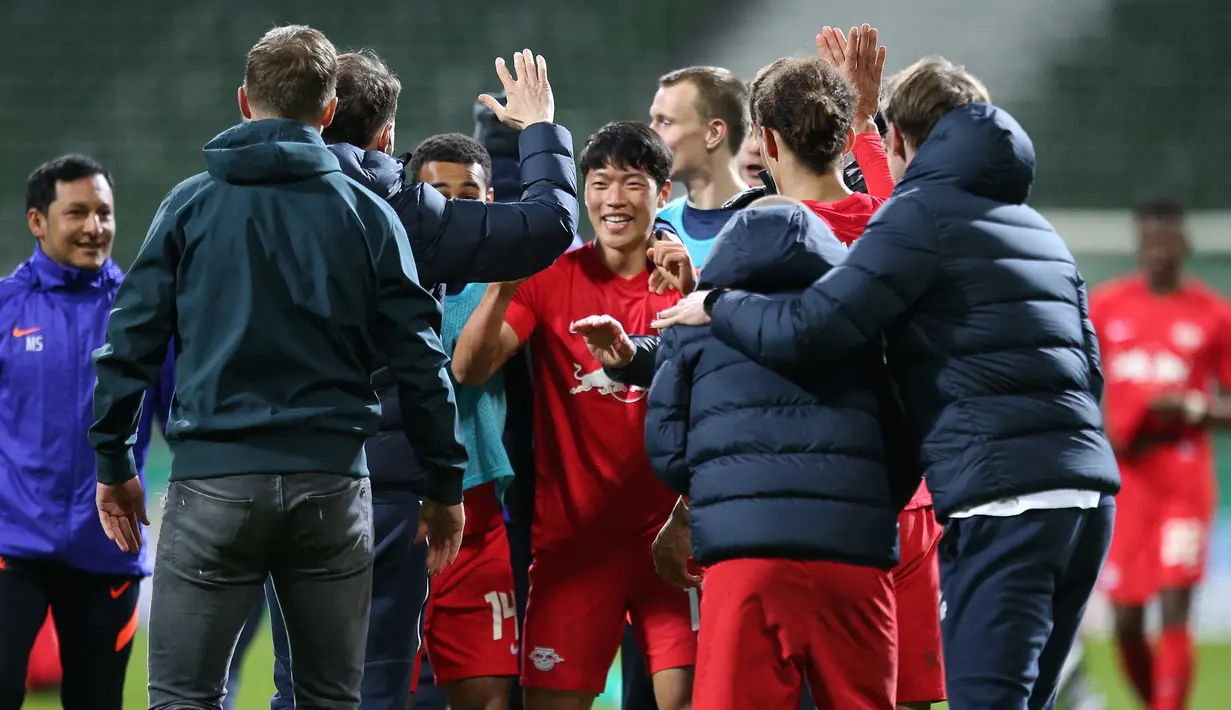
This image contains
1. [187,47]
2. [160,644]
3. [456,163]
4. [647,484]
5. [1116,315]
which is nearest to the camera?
[160,644]

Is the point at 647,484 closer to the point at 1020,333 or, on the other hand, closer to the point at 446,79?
the point at 1020,333

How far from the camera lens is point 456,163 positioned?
4309 mm

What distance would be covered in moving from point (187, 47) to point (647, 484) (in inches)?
367

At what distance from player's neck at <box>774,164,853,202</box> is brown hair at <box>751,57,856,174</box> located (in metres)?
0.02

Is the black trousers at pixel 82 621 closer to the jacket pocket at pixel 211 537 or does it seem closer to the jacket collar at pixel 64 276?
the jacket collar at pixel 64 276

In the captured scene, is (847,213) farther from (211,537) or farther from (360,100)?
(211,537)

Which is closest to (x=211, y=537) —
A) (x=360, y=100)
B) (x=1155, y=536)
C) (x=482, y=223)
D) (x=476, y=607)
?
(x=482, y=223)

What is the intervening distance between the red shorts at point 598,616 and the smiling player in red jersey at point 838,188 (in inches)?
22.0

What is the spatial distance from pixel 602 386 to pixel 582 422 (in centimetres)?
11

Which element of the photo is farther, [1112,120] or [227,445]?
[1112,120]

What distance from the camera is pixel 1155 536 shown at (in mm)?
7191

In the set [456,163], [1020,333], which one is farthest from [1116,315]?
[1020,333]

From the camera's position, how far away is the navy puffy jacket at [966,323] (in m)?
2.90

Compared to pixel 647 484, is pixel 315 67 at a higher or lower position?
higher
